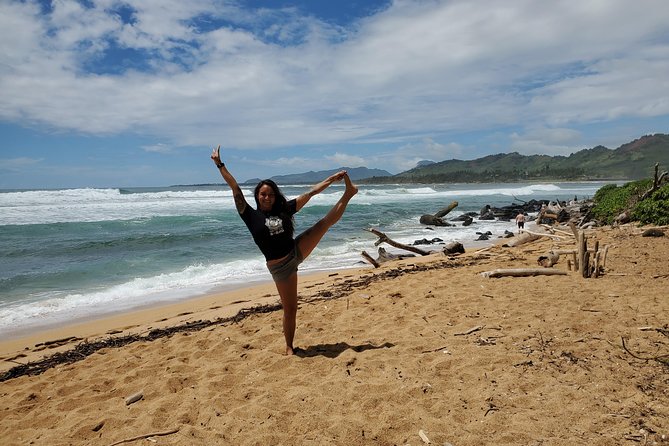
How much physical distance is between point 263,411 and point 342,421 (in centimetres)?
67

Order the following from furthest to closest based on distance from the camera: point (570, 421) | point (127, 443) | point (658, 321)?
point (658, 321)
point (127, 443)
point (570, 421)

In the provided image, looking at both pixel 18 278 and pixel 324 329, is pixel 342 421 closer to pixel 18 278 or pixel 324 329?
pixel 324 329

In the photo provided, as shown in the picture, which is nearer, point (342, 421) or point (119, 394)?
point (342, 421)

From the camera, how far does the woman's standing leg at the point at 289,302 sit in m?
4.43

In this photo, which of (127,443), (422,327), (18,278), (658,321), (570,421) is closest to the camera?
(570,421)

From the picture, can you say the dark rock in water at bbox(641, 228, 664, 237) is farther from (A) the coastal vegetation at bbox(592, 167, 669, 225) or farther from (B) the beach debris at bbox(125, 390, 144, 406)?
(B) the beach debris at bbox(125, 390, 144, 406)

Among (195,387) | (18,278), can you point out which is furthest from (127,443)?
(18,278)

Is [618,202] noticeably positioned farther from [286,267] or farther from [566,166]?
[566,166]

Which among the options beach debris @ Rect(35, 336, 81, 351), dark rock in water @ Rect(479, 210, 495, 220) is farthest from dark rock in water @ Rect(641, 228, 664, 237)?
dark rock in water @ Rect(479, 210, 495, 220)

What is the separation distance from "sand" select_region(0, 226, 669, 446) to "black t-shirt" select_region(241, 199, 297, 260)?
3.97 feet

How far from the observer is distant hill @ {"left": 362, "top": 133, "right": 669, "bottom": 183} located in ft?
367

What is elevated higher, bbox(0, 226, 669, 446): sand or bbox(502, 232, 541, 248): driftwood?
bbox(502, 232, 541, 248): driftwood

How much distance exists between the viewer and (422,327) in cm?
517

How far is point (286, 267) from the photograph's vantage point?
4359 mm
